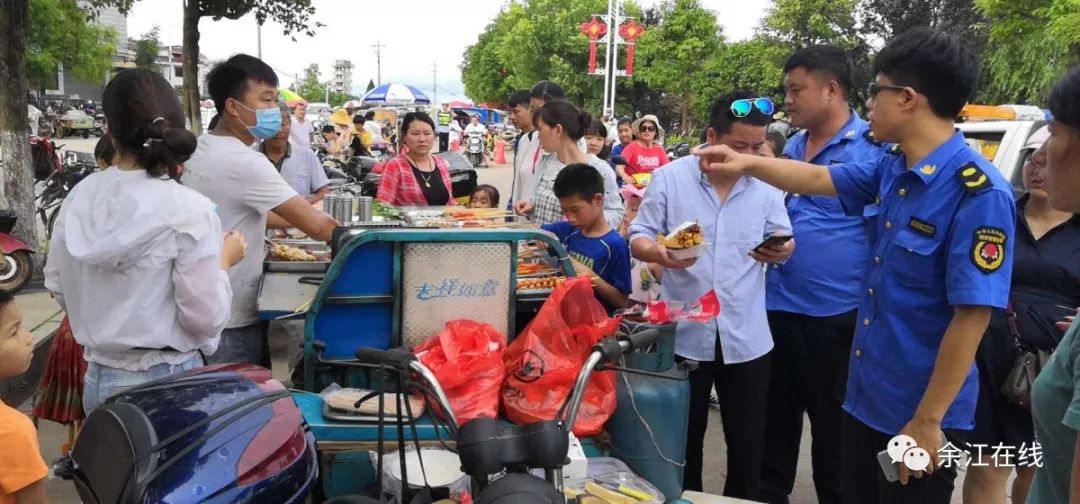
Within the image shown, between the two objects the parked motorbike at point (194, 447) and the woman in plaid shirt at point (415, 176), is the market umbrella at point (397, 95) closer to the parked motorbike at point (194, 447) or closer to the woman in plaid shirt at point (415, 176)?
the woman in plaid shirt at point (415, 176)

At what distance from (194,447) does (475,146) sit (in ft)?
78.8

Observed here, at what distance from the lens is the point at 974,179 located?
6.68 feet

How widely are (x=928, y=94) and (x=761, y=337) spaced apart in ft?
4.40

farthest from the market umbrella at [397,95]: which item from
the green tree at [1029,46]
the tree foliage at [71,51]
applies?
the green tree at [1029,46]

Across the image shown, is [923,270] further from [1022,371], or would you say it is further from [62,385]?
[62,385]

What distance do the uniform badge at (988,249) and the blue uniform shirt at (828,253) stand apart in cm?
136

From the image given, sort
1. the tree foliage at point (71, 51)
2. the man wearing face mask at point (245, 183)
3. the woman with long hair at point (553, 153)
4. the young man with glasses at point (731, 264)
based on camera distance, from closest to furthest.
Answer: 1. the man wearing face mask at point (245, 183)
2. the young man with glasses at point (731, 264)
3. the woman with long hair at point (553, 153)
4. the tree foliage at point (71, 51)

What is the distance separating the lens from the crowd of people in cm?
203

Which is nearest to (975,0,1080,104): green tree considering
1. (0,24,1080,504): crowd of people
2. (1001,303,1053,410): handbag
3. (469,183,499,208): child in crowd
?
(0,24,1080,504): crowd of people

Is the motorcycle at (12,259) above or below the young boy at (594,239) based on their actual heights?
below

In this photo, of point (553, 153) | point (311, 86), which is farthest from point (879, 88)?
point (311, 86)

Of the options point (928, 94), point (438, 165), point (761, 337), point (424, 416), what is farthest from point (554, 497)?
point (438, 165)

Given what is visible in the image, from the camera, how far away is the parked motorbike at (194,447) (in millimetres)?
1750

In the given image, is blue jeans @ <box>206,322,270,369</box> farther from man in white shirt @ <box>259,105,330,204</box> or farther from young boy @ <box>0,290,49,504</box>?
man in white shirt @ <box>259,105,330,204</box>
